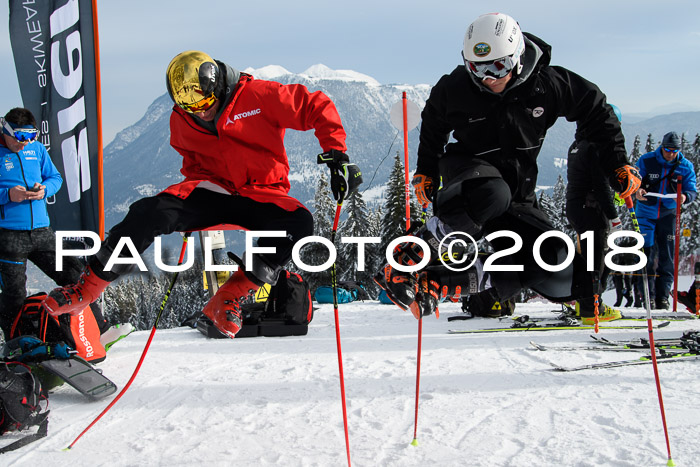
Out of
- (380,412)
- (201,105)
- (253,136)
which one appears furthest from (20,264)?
(380,412)

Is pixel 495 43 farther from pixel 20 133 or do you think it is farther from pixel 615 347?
pixel 20 133

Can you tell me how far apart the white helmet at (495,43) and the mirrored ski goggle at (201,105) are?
67.1 inches

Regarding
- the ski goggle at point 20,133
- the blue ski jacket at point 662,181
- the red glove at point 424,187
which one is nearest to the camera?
the red glove at point 424,187

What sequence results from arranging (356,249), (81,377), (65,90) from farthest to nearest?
(356,249) → (65,90) → (81,377)

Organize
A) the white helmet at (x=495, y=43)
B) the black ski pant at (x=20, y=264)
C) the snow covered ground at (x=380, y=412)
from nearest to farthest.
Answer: the snow covered ground at (x=380, y=412) < the white helmet at (x=495, y=43) < the black ski pant at (x=20, y=264)

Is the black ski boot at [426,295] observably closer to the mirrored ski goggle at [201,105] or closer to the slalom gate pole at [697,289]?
the mirrored ski goggle at [201,105]

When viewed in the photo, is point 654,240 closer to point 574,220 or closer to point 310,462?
point 574,220

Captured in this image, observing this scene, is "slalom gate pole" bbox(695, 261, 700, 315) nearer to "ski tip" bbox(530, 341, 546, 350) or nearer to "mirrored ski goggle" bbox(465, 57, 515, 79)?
"ski tip" bbox(530, 341, 546, 350)

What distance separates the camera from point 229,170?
3.52 m

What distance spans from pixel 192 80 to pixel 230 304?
158 cm

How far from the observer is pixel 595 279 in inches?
148

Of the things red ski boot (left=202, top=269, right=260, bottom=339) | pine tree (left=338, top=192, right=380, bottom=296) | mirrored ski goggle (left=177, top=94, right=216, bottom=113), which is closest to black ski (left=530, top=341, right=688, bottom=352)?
red ski boot (left=202, top=269, right=260, bottom=339)

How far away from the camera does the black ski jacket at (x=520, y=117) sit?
11.1 feet

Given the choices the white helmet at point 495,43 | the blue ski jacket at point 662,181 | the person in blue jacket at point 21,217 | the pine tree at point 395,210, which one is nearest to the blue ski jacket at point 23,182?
the person in blue jacket at point 21,217
